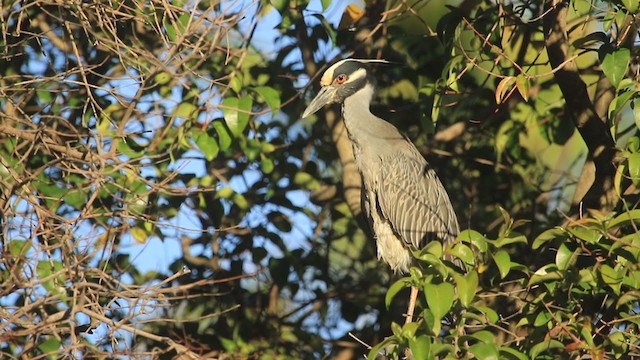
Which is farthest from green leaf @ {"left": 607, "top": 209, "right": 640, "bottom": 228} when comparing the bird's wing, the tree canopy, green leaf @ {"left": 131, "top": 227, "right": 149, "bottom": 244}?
green leaf @ {"left": 131, "top": 227, "right": 149, "bottom": 244}

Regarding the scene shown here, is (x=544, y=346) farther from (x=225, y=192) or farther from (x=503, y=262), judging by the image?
(x=225, y=192)

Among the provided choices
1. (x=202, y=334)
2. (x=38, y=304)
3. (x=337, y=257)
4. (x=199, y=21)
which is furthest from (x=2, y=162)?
(x=337, y=257)

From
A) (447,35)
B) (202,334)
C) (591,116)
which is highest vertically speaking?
(447,35)

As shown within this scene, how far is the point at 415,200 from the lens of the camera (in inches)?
182

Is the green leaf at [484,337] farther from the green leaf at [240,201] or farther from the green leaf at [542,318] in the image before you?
the green leaf at [240,201]

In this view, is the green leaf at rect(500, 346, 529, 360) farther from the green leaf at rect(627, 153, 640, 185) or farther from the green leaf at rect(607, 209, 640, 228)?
the green leaf at rect(627, 153, 640, 185)

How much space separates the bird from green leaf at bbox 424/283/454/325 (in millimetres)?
1828

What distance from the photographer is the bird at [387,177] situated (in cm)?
448

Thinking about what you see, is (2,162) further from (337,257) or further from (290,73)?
(337,257)

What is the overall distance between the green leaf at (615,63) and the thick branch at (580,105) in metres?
0.52

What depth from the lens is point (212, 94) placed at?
3938 millimetres

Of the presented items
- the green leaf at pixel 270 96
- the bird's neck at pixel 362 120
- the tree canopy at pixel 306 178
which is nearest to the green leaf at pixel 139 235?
the tree canopy at pixel 306 178

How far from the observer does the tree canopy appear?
2.95 m

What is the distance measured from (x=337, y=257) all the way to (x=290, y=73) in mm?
1134
